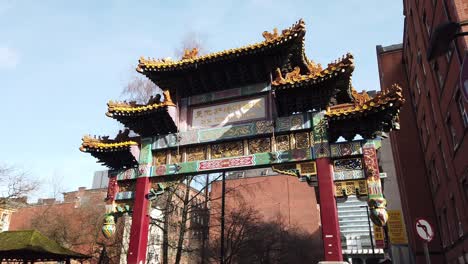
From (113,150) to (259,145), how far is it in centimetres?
484

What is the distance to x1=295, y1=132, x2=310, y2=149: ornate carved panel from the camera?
10.4 m

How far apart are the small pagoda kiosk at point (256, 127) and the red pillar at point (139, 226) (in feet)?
0.10

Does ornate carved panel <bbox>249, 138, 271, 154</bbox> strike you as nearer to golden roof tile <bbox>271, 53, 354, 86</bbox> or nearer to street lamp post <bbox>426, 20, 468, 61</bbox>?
golden roof tile <bbox>271, 53, 354, 86</bbox>

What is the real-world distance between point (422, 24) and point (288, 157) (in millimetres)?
15507

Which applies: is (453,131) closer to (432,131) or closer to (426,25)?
(432,131)

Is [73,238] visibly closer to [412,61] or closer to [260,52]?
[260,52]

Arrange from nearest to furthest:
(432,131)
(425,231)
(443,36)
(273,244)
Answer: (443,36) → (425,231) → (432,131) → (273,244)

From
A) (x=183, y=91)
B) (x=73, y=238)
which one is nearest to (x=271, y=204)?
(x=73, y=238)

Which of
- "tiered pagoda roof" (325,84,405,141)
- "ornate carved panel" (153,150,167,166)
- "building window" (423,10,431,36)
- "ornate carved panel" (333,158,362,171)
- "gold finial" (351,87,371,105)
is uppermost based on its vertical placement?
"building window" (423,10,431,36)

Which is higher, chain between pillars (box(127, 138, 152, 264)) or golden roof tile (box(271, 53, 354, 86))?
golden roof tile (box(271, 53, 354, 86))

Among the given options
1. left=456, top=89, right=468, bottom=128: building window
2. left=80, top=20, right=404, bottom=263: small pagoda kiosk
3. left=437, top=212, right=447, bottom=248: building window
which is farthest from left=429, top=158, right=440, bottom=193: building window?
left=80, top=20, right=404, bottom=263: small pagoda kiosk

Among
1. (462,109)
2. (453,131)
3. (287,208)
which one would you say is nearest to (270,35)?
(462,109)

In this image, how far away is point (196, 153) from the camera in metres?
11.6

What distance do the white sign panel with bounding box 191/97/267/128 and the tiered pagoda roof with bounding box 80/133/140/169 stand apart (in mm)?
2288
